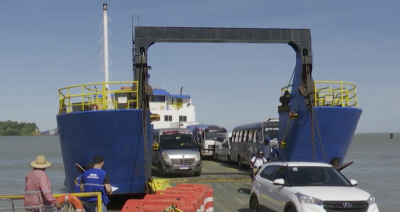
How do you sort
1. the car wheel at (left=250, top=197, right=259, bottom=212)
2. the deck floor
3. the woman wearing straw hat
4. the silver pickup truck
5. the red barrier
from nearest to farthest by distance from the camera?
the woman wearing straw hat, the red barrier, the car wheel at (left=250, top=197, right=259, bottom=212), the deck floor, the silver pickup truck

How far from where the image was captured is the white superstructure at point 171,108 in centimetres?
3450

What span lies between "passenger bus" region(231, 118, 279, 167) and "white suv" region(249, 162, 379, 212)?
6.14 meters

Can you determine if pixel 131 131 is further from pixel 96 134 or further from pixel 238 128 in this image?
pixel 238 128

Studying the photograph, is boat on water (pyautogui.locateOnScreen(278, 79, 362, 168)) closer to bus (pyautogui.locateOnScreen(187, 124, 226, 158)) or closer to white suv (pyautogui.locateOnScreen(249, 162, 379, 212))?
white suv (pyautogui.locateOnScreen(249, 162, 379, 212))

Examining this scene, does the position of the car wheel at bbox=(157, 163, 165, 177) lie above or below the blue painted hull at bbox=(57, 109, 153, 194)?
below

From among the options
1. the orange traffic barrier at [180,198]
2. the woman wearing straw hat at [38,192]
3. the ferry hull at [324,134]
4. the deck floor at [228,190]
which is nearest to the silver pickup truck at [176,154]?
the deck floor at [228,190]

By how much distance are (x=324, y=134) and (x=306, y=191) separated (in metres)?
6.48

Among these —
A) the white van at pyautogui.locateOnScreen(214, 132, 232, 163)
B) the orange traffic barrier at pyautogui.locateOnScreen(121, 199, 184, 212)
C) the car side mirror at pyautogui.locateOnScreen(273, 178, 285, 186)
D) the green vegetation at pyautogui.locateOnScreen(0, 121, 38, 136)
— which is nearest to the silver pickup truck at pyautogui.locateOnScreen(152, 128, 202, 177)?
the white van at pyautogui.locateOnScreen(214, 132, 232, 163)

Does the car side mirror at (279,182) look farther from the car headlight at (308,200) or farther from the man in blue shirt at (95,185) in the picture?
the man in blue shirt at (95,185)

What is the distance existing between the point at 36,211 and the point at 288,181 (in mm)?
5247

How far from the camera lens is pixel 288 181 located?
32.4 ft

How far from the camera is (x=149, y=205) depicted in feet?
26.0

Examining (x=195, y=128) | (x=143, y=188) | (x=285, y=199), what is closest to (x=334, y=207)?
(x=285, y=199)

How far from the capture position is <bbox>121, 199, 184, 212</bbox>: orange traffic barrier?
7804 millimetres
